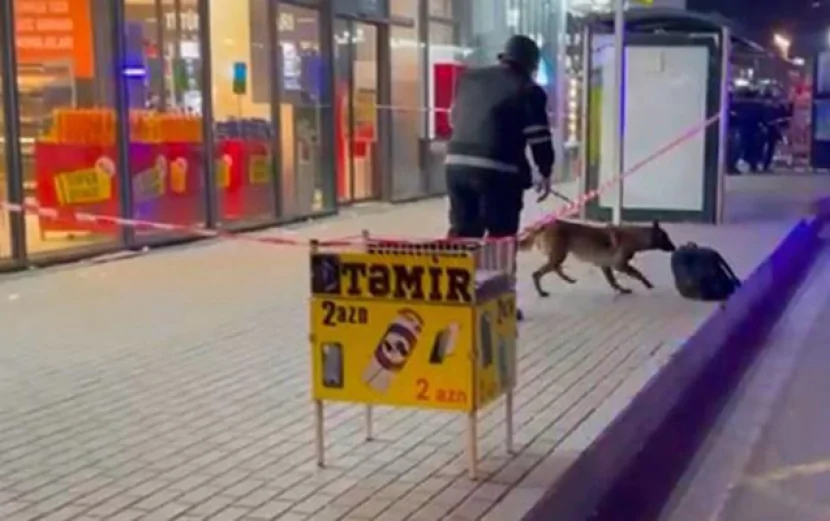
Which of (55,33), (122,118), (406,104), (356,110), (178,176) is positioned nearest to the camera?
(55,33)

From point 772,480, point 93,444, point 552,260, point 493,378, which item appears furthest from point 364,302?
point 552,260

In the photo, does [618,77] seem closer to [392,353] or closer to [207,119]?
[207,119]

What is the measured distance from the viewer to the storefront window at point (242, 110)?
15.1 meters

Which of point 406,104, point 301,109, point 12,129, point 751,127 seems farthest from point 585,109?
Answer: point 751,127

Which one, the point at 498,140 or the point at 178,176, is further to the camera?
the point at 178,176

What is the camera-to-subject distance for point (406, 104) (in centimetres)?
2031

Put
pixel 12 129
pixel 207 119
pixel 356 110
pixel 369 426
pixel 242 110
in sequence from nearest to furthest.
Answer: pixel 369 426
pixel 12 129
pixel 207 119
pixel 242 110
pixel 356 110

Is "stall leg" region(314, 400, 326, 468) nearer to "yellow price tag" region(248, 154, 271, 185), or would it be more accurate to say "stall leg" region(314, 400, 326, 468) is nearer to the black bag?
the black bag

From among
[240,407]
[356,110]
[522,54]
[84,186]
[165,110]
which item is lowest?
[240,407]

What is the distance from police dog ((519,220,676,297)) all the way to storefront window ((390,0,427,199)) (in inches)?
374

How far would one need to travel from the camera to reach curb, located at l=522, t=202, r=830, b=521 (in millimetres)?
5715

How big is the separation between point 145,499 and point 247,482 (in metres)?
0.42

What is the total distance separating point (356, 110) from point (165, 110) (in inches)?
218

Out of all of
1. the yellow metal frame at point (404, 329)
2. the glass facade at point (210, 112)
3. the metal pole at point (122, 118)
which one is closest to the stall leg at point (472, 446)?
the yellow metal frame at point (404, 329)
